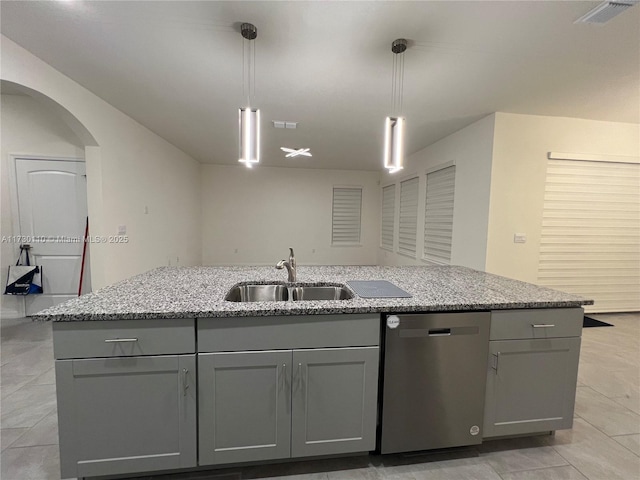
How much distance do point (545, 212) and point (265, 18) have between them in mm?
4022

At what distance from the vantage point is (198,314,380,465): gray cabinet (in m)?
1.35

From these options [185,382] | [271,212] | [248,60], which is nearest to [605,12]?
[248,60]

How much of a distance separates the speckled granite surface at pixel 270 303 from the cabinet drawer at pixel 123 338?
44 millimetres

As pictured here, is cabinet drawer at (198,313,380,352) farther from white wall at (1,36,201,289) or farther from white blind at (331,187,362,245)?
white blind at (331,187,362,245)

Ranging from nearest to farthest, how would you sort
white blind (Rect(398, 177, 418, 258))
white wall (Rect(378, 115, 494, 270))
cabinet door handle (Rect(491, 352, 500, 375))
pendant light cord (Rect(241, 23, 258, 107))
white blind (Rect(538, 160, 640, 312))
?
1. cabinet door handle (Rect(491, 352, 500, 375))
2. pendant light cord (Rect(241, 23, 258, 107))
3. white wall (Rect(378, 115, 494, 270))
4. white blind (Rect(538, 160, 640, 312))
5. white blind (Rect(398, 177, 418, 258))

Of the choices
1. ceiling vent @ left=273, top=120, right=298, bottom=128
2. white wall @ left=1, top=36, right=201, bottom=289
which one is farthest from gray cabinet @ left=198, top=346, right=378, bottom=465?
ceiling vent @ left=273, top=120, right=298, bottom=128

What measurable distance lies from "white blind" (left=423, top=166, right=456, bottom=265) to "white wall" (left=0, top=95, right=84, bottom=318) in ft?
17.9

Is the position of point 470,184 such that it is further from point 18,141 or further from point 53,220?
point 18,141

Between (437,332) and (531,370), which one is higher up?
(437,332)

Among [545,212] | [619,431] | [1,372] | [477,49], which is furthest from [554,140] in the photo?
[1,372]

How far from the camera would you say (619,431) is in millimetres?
1843

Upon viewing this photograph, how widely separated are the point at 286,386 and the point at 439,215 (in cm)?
414

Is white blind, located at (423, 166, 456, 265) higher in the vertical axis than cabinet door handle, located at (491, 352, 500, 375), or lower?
higher

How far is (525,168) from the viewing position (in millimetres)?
3578
